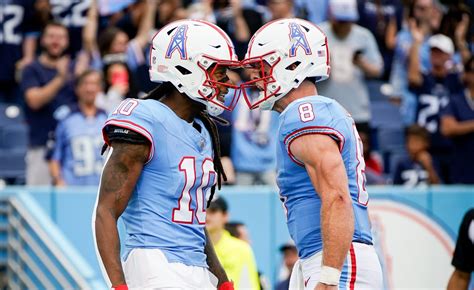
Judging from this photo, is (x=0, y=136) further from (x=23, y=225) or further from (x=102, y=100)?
(x=23, y=225)

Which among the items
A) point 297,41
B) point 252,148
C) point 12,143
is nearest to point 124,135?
point 297,41

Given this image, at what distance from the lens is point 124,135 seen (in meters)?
5.06

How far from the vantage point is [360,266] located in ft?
17.1

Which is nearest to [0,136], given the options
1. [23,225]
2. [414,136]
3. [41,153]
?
[41,153]

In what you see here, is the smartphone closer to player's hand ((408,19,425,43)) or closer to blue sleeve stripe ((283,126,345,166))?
player's hand ((408,19,425,43))

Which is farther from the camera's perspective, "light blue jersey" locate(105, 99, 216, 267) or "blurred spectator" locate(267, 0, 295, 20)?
"blurred spectator" locate(267, 0, 295, 20)

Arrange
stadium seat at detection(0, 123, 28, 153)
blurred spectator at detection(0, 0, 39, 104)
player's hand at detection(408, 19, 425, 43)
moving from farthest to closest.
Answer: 1. player's hand at detection(408, 19, 425, 43)
2. blurred spectator at detection(0, 0, 39, 104)
3. stadium seat at detection(0, 123, 28, 153)

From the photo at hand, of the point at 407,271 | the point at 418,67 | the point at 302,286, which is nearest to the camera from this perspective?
the point at 302,286

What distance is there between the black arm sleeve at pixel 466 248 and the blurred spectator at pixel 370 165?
3304 millimetres

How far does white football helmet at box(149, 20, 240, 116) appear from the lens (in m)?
5.31

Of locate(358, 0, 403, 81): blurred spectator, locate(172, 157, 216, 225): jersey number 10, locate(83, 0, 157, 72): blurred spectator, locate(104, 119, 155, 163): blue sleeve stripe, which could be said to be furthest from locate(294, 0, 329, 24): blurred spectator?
locate(104, 119, 155, 163): blue sleeve stripe

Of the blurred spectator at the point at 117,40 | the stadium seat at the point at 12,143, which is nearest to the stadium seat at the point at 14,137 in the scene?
the stadium seat at the point at 12,143

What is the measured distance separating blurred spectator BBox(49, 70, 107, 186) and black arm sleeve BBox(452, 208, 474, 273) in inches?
148

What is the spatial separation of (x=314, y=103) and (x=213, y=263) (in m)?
0.99
